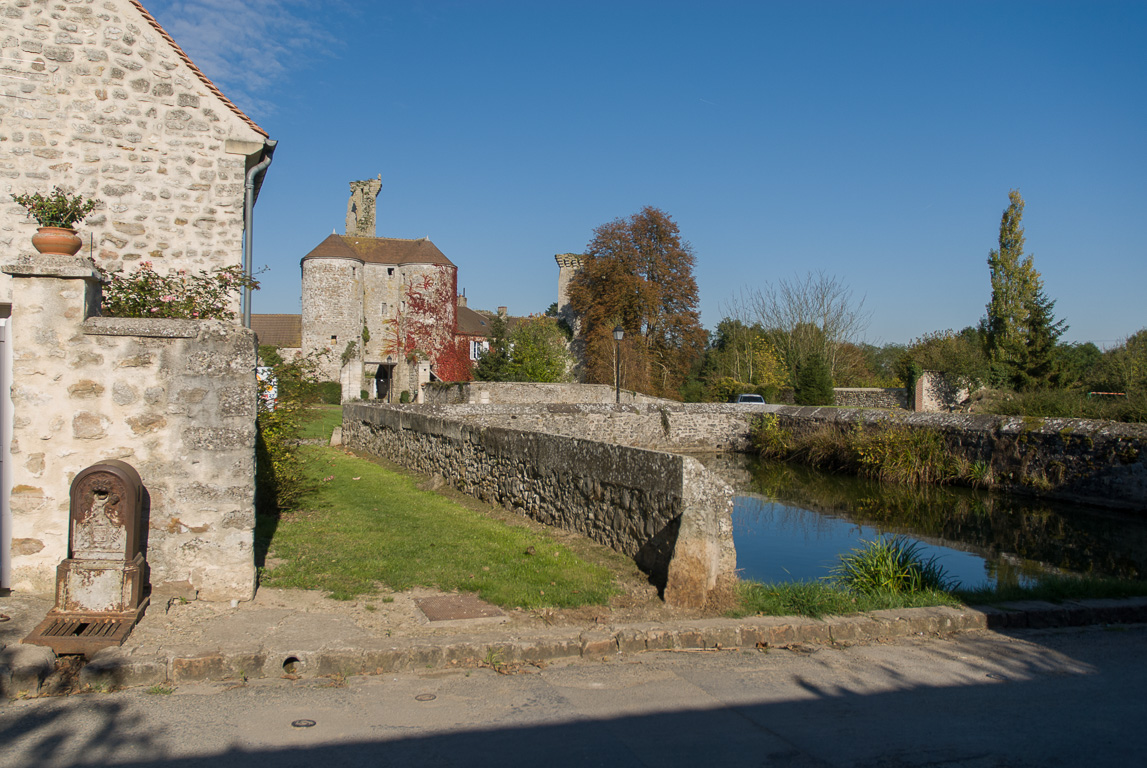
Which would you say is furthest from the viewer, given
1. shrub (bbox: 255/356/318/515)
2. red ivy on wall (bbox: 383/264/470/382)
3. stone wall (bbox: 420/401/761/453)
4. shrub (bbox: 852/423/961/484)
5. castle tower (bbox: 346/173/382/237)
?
castle tower (bbox: 346/173/382/237)

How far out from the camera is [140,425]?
4855mm

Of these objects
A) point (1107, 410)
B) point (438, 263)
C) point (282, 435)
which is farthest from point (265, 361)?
point (438, 263)

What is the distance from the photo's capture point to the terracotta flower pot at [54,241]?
4.75 metres

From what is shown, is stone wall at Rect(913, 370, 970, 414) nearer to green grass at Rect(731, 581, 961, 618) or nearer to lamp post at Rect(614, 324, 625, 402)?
lamp post at Rect(614, 324, 625, 402)

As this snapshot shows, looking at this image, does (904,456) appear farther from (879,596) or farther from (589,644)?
(589,644)

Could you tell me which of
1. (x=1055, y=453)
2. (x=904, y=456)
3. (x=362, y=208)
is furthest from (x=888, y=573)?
(x=362, y=208)

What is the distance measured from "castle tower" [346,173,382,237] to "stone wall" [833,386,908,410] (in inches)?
1076

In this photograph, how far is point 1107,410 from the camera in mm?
16594

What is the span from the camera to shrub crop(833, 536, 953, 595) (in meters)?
6.46

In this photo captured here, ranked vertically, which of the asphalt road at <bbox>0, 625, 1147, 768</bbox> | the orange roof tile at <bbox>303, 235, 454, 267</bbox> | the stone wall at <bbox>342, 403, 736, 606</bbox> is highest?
the orange roof tile at <bbox>303, 235, 454, 267</bbox>

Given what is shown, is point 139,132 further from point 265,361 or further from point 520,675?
point 520,675

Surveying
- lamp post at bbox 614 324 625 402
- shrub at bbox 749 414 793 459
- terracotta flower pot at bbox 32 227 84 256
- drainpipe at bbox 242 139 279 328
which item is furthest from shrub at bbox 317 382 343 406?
terracotta flower pot at bbox 32 227 84 256

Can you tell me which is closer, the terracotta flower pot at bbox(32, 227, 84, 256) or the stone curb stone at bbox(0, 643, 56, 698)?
the stone curb stone at bbox(0, 643, 56, 698)

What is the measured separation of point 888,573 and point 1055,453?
10.0 metres
